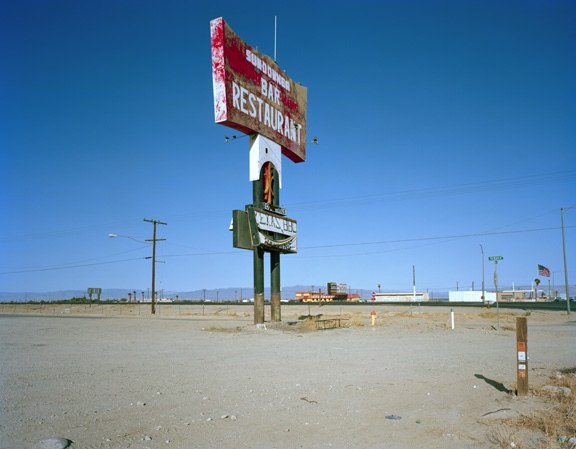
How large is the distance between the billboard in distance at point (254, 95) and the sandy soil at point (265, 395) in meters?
12.2

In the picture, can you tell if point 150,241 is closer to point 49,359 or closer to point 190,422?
point 49,359

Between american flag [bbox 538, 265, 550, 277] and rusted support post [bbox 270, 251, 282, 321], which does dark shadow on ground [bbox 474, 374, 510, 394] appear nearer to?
rusted support post [bbox 270, 251, 282, 321]

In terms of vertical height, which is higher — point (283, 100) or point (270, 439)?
point (283, 100)

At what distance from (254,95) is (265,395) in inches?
802

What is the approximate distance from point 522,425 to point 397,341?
46.7 feet

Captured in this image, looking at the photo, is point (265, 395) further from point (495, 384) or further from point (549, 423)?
point (495, 384)

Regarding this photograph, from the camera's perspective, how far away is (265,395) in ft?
32.3

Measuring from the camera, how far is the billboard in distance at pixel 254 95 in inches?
979

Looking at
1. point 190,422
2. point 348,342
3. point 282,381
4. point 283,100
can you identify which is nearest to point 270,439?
point 190,422

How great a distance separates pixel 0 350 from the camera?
17797mm

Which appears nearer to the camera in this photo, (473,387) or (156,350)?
(473,387)

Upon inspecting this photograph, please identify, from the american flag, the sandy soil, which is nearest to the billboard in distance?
the sandy soil

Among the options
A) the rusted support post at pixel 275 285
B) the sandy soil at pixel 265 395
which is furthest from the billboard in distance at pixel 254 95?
the sandy soil at pixel 265 395

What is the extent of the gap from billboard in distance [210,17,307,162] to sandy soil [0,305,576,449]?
12198 millimetres
